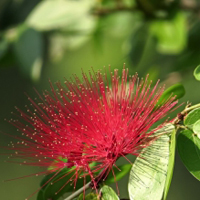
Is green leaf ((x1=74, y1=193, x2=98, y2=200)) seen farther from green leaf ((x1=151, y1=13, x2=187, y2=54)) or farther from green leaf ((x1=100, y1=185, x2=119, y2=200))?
green leaf ((x1=151, y1=13, x2=187, y2=54))

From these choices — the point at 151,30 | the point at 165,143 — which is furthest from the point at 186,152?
the point at 151,30

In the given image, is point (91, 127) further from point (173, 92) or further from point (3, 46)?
point (3, 46)

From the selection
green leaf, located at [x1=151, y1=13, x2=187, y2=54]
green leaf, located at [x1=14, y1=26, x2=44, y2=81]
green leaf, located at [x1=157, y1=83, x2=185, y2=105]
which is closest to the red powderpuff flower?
green leaf, located at [x1=157, y1=83, x2=185, y2=105]

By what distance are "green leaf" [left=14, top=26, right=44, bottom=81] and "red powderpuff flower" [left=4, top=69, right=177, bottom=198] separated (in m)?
0.65

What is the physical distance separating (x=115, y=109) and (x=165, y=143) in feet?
0.79

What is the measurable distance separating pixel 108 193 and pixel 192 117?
0.35m

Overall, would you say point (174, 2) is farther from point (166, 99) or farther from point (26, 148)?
point (26, 148)

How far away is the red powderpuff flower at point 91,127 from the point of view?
5.39ft

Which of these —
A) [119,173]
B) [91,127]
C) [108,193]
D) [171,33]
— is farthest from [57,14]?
[108,193]

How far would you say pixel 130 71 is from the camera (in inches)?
107

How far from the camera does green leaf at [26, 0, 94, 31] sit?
8.27ft

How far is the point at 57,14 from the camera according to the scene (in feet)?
8.29

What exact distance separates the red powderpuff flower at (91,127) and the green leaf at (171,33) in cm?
84

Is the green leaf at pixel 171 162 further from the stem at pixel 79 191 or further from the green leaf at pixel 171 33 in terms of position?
the green leaf at pixel 171 33
